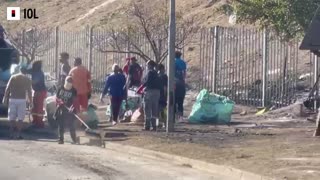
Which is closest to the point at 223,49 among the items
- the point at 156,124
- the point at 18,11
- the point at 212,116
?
the point at 212,116

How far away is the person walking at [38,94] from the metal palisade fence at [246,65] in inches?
179

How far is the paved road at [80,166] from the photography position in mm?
16844

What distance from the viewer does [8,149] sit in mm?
21156

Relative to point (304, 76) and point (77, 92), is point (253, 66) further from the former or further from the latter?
point (77, 92)

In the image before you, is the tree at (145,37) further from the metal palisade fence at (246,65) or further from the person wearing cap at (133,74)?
the person wearing cap at (133,74)

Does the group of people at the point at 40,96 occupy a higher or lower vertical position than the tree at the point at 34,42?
lower

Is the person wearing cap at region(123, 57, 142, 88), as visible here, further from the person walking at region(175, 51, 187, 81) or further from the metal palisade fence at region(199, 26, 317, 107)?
the metal palisade fence at region(199, 26, 317, 107)

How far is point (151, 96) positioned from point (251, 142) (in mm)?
3589

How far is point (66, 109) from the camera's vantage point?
73.4 ft

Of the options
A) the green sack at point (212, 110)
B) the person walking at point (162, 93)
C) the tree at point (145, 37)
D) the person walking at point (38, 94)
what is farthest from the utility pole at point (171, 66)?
the tree at point (145, 37)

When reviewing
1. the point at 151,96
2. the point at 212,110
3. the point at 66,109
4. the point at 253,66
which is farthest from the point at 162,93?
the point at 253,66

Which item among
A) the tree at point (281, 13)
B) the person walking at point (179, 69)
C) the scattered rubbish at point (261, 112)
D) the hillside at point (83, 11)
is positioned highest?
the hillside at point (83, 11)

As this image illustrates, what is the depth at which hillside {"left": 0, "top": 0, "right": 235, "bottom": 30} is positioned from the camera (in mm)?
41531

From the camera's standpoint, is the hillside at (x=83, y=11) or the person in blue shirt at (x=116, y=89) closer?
the person in blue shirt at (x=116, y=89)
